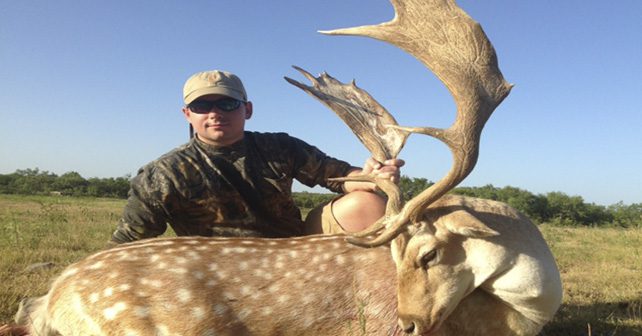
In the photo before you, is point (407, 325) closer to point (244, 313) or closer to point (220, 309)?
point (244, 313)

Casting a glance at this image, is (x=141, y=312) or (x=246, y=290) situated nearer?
(x=141, y=312)

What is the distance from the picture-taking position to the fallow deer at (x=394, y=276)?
2.96 meters

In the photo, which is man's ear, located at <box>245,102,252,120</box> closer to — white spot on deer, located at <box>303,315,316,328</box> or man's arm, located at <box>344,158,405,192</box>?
man's arm, located at <box>344,158,405,192</box>

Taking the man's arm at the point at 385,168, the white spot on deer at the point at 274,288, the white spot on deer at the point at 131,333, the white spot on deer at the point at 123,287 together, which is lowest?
the white spot on deer at the point at 131,333

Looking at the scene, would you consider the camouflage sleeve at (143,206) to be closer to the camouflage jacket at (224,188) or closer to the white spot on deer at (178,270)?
the camouflage jacket at (224,188)

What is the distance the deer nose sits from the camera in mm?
2957

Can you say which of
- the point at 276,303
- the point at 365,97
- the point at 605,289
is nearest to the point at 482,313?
the point at 276,303

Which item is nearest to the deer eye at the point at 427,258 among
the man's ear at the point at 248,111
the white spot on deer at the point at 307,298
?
the white spot on deer at the point at 307,298

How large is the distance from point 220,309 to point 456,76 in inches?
74.1

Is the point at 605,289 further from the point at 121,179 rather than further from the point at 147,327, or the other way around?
the point at 121,179

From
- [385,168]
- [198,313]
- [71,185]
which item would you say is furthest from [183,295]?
[71,185]

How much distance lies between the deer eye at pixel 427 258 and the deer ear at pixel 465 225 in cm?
17

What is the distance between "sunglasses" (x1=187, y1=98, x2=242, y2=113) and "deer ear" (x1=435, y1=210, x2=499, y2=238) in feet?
7.91

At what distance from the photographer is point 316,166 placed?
16.9 feet
